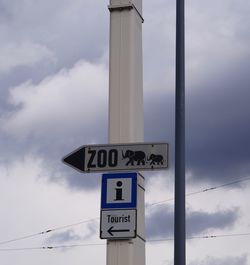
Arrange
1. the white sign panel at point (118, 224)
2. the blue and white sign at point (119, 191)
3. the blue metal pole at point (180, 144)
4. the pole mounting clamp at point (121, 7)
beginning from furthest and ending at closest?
the pole mounting clamp at point (121, 7)
the blue metal pole at point (180, 144)
the blue and white sign at point (119, 191)
the white sign panel at point (118, 224)

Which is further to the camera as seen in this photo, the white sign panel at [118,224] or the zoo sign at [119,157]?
the zoo sign at [119,157]

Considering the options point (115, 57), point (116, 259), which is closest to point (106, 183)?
point (116, 259)

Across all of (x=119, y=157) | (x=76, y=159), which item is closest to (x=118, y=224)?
(x=119, y=157)

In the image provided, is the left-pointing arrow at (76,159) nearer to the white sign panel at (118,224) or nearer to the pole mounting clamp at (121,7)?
the white sign panel at (118,224)

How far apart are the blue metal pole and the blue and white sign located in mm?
861

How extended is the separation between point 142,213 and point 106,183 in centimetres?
49

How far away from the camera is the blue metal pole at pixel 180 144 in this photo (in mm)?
8664

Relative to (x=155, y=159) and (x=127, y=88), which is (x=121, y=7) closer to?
(x=127, y=88)

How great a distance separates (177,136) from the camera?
361 inches

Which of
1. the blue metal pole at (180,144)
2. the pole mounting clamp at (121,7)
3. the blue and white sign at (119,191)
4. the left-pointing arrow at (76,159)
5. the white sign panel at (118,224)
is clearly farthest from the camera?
the pole mounting clamp at (121,7)

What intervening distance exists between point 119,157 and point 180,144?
3.72ft

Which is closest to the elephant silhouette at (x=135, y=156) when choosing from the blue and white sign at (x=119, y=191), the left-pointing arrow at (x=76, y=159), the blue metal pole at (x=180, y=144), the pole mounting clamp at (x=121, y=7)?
the blue and white sign at (x=119, y=191)

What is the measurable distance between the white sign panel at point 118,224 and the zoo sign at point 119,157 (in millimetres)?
459

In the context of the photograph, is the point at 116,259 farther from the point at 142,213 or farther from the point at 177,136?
the point at 177,136
